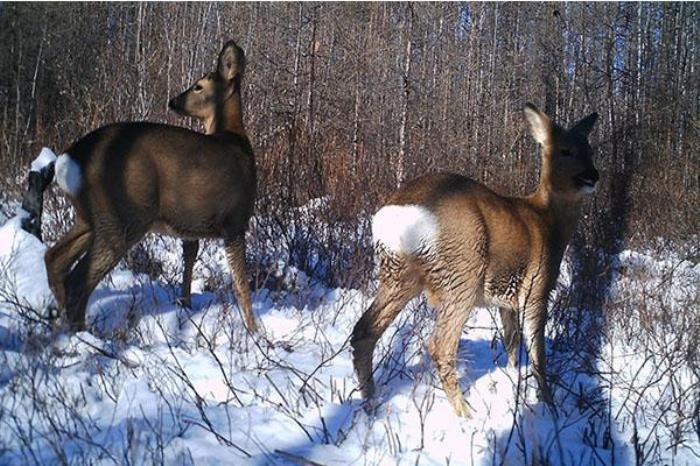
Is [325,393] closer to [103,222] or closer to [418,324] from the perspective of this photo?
[418,324]

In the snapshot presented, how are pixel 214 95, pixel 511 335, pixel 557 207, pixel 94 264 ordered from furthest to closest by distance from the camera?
pixel 214 95 → pixel 557 207 → pixel 511 335 → pixel 94 264

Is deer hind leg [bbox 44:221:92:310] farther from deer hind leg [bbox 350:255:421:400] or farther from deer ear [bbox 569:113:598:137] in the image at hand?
deer ear [bbox 569:113:598:137]

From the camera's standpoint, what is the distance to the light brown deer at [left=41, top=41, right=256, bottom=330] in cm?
484

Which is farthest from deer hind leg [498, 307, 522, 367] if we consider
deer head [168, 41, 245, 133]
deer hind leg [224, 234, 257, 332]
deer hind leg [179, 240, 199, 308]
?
deer head [168, 41, 245, 133]

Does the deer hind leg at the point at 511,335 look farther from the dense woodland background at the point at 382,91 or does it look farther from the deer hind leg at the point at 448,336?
the dense woodland background at the point at 382,91

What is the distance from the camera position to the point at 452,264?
4133mm

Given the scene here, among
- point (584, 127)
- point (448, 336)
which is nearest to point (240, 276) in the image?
point (448, 336)

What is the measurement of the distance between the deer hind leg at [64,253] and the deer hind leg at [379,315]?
2.28m

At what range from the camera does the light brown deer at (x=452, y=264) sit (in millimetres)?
4109

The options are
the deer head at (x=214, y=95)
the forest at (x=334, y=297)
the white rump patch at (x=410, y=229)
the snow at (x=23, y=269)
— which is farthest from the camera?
the deer head at (x=214, y=95)

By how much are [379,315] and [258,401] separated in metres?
1.02

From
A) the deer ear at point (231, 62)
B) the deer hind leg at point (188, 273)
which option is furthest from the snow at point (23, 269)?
the deer ear at point (231, 62)

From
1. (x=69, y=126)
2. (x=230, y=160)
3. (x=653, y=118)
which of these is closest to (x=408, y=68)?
(x=653, y=118)

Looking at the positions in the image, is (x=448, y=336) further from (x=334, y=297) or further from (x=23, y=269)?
(x=23, y=269)
